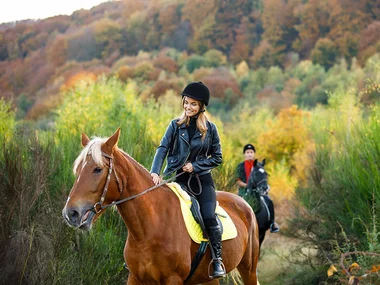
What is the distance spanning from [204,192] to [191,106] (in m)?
0.90

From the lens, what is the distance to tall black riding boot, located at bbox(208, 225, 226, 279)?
612cm

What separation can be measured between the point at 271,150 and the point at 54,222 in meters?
41.2

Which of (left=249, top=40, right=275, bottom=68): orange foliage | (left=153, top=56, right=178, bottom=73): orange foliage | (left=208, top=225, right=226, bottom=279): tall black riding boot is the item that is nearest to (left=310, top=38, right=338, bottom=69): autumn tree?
(left=249, top=40, right=275, bottom=68): orange foliage

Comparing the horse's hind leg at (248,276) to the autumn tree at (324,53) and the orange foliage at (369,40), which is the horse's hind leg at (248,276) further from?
the autumn tree at (324,53)

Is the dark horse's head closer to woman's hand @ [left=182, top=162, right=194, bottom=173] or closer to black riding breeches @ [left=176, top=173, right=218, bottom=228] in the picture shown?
black riding breeches @ [left=176, top=173, right=218, bottom=228]

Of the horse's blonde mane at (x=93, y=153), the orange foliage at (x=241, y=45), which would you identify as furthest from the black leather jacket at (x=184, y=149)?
the orange foliage at (x=241, y=45)

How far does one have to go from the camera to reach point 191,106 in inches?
245

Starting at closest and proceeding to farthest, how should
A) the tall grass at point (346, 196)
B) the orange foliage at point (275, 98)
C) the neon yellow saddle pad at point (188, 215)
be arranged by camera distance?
the neon yellow saddle pad at point (188, 215) < the tall grass at point (346, 196) < the orange foliage at point (275, 98)

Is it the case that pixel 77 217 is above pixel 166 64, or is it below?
above

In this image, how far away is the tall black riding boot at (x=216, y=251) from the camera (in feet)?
20.1

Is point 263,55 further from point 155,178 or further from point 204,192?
point 155,178

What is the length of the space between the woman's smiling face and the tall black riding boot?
3.91 feet

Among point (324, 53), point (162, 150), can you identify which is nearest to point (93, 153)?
point (162, 150)

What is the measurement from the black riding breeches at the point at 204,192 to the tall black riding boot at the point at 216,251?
7cm
